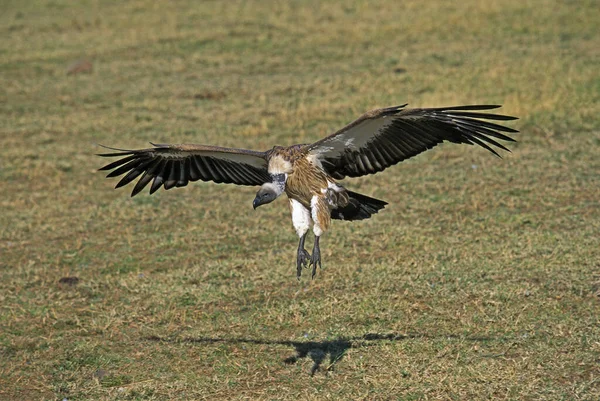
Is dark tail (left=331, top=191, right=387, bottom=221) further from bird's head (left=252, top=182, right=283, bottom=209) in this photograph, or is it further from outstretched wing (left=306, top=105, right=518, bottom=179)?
bird's head (left=252, top=182, right=283, bottom=209)

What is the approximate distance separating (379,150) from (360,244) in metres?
1.95

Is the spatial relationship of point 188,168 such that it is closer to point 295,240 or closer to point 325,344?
point 325,344

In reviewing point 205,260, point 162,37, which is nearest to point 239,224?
point 205,260

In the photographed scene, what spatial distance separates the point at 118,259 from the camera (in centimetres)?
802

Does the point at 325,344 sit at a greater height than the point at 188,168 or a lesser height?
lesser

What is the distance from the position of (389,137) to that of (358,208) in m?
0.55

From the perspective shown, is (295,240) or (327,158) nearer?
(327,158)

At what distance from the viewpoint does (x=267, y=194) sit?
5750 mm

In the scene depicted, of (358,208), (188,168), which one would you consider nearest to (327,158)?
(358,208)

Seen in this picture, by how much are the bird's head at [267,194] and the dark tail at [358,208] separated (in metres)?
0.51

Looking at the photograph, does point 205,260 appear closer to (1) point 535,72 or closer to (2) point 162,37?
(1) point 535,72

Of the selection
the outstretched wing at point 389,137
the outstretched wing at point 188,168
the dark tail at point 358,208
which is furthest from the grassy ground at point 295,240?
the outstretched wing at point 389,137

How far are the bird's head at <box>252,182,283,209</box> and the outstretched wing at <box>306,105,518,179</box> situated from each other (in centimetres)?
40

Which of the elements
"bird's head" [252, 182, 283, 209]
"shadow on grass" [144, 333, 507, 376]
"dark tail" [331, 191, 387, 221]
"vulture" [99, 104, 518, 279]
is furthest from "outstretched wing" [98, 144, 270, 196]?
"shadow on grass" [144, 333, 507, 376]
